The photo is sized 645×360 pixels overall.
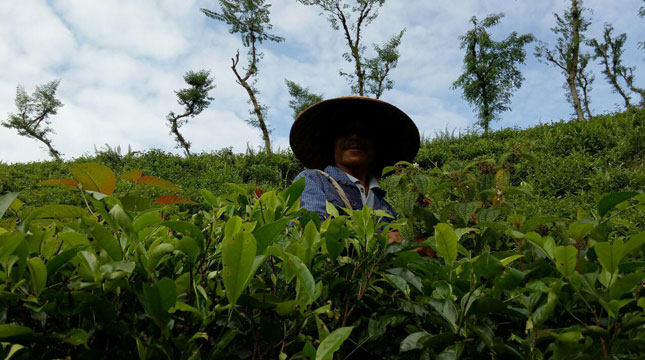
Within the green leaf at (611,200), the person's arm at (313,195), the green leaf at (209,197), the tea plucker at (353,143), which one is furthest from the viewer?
the tea plucker at (353,143)

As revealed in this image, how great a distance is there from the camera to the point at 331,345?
527mm

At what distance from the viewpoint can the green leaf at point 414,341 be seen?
0.60 meters

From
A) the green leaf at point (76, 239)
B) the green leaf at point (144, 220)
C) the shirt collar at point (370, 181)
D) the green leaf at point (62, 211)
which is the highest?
the shirt collar at point (370, 181)

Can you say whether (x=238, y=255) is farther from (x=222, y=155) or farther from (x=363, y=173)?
(x=222, y=155)

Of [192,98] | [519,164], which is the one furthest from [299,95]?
[519,164]

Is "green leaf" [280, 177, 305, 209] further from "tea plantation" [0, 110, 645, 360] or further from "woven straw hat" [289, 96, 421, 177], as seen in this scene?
"woven straw hat" [289, 96, 421, 177]

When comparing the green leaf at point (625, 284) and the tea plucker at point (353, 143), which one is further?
the tea plucker at point (353, 143)

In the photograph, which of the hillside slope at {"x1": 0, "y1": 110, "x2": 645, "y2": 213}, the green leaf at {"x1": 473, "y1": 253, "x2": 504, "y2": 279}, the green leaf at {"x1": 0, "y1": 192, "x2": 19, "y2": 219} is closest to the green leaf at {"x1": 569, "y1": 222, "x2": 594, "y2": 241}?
the green leaf at {"x1": 473, "y1": 253, "x2": 504, "y2": 279}

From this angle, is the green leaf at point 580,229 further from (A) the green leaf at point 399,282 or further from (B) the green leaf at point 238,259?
(B) the green leaf at point 238,259

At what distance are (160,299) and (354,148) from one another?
2.17 metres

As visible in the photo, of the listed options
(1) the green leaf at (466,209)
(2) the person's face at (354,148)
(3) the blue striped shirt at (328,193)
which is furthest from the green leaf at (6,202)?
(2) the person's face at (354,148)

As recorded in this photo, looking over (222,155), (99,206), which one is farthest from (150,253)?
(222,155)

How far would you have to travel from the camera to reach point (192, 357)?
0.53 meters

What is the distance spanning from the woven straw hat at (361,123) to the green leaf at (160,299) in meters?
2.12
